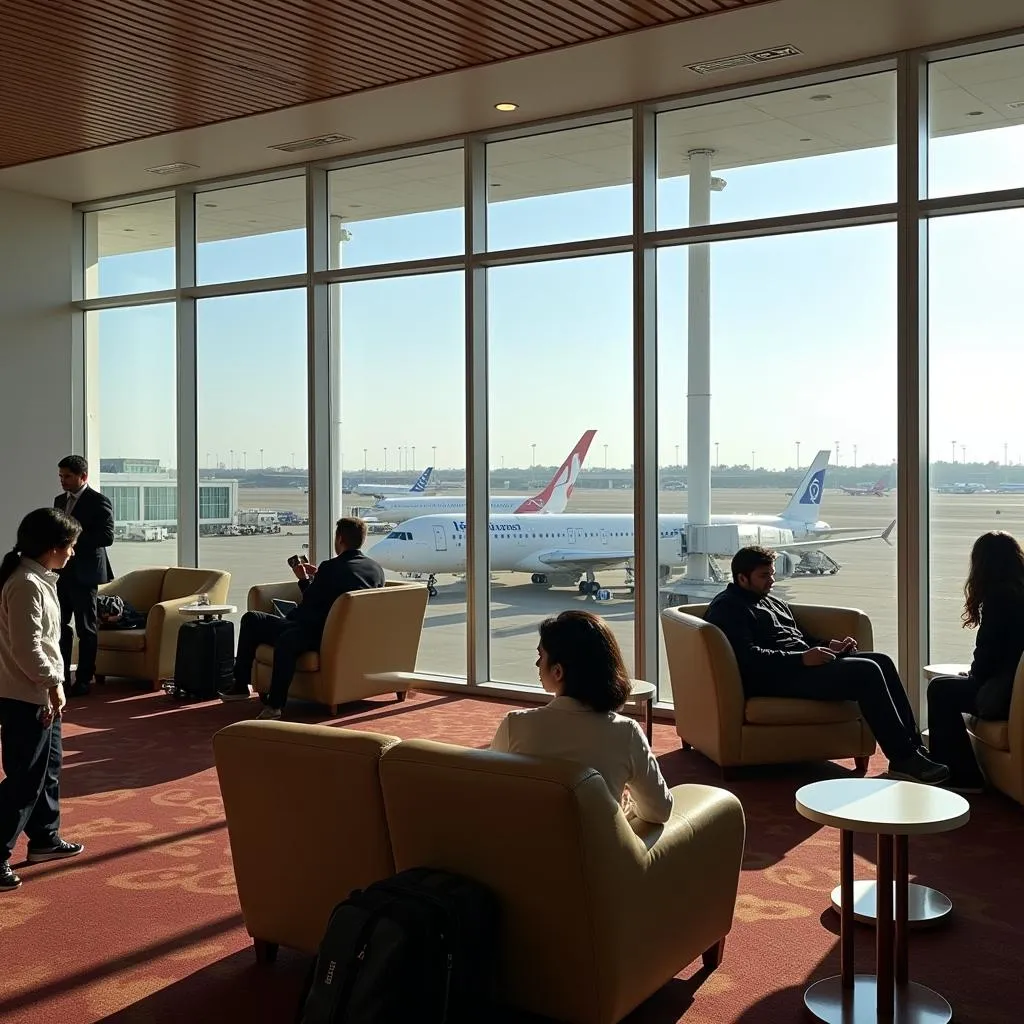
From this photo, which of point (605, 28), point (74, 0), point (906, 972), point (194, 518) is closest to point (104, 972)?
point (906, 972)

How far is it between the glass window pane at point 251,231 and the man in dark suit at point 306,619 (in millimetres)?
2803

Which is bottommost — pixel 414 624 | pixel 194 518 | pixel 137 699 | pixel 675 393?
pixel 137 699

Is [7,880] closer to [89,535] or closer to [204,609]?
[204,609]

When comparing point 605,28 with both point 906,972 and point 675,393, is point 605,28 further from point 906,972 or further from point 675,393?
point 906,972

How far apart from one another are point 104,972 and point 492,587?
5.17 meters

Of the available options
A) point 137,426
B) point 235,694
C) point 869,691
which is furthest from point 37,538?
point 137,426

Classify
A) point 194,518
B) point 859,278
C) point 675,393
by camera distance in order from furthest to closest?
point 194,518 < point 675,393 < point 859,278

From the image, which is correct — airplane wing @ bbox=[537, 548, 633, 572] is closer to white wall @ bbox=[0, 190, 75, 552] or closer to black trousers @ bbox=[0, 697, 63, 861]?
black trousers @ bbox=[0, 697, 63, 861]

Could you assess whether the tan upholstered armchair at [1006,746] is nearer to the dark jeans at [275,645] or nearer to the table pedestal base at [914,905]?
the table pedestal base at [914,905]

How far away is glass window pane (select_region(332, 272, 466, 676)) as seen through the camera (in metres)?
8.60

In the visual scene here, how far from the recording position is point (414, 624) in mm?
8055

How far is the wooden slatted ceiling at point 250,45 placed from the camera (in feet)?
18.7

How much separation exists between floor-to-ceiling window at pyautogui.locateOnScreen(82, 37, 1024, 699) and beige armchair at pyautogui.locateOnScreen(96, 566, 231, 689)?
706 mm

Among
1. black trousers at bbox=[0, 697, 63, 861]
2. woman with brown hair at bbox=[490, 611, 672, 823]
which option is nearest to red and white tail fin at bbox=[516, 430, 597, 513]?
black trousers at bbox=[0, 697, 63, 861]
